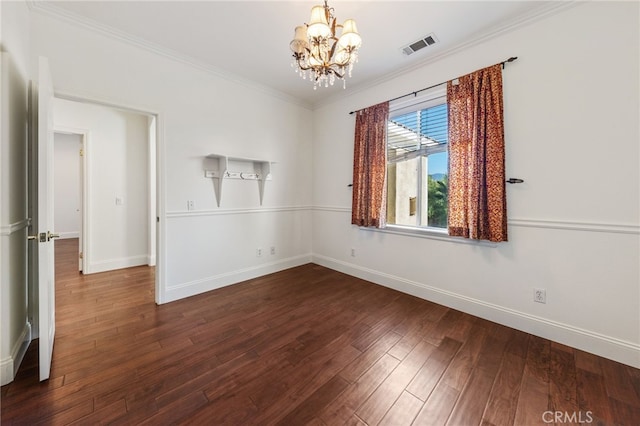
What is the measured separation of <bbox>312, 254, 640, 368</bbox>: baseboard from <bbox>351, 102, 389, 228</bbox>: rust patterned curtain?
0.83 m

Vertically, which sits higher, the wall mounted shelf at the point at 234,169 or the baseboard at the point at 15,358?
the wall mounted shelf at the point at 234,169

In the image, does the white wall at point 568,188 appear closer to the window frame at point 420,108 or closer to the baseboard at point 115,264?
the window frame at point 420,108

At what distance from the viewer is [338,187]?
157 inches

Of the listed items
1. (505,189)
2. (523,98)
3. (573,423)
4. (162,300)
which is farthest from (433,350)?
(162,300)

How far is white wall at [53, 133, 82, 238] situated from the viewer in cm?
646

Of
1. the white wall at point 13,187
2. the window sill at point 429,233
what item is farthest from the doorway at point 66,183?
the window sill at point 429,233

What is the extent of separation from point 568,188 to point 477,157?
0.73 meters

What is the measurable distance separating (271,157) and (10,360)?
314 cm

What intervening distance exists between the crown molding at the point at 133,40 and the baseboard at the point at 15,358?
2638mm

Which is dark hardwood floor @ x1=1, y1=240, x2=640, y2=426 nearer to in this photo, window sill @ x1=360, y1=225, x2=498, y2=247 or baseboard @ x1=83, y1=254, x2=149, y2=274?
window sill @ x1=360, y1=225, x2=498, y2=247

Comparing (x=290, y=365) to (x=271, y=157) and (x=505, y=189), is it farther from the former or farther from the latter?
(x=271, y=157)

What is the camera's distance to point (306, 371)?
1758 millimetres

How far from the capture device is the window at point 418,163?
293 centimetres

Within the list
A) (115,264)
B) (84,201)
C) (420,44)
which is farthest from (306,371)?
(84,201)
